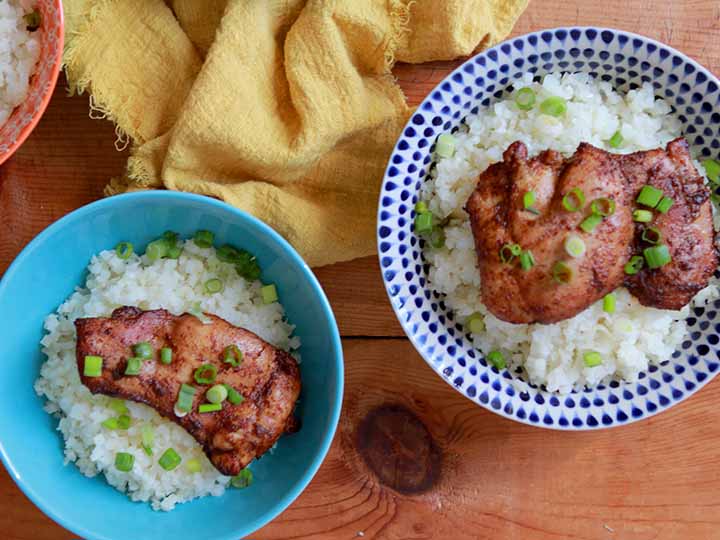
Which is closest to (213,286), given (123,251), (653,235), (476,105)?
(123,251)

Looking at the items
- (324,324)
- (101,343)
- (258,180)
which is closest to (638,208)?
(324,324)

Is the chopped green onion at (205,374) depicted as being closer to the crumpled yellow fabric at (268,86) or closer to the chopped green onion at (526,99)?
the crumpled yellow fabric at (268,86)

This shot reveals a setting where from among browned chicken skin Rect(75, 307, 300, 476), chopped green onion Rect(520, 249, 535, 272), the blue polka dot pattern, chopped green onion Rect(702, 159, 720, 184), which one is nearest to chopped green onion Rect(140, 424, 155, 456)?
browned chicken skin Rect(75, 307, 300, 476)

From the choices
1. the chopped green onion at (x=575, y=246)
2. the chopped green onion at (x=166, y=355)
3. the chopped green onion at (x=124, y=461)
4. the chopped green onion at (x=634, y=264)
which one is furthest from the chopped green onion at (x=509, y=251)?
the chopped green onion at (x=124, y=461)

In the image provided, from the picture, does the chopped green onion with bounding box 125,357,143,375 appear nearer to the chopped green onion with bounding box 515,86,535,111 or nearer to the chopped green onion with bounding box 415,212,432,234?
the chopped green onion with bounding box 415,212,432,234

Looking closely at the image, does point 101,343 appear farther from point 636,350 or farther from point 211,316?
point 636,350

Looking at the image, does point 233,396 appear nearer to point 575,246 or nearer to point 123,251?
point 123,251

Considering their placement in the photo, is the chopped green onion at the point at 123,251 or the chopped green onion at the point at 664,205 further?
the chopped green onion at the point at 123,251
